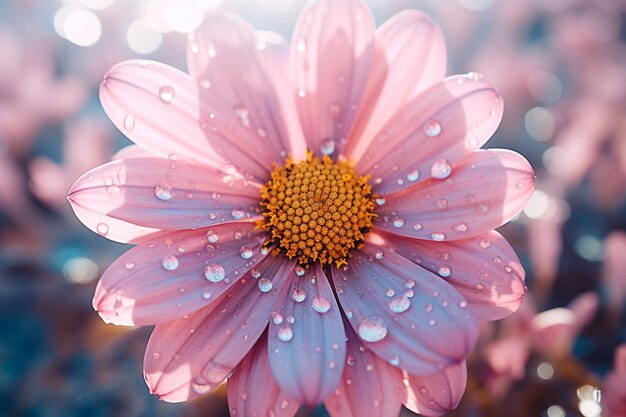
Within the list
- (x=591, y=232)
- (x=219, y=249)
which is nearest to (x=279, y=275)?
(x=219, y=249)

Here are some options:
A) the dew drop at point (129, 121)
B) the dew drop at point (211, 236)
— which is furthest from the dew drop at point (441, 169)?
the dew drop at point (129, 121)

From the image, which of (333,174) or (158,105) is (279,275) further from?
(158,105)

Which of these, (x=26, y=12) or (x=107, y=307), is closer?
(x=107, y=307)

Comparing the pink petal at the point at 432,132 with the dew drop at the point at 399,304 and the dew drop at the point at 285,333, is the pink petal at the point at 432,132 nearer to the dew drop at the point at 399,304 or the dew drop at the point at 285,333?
the dew drop at the point at 399,304

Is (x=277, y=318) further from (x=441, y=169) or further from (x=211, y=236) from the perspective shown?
(x=441, y=169)

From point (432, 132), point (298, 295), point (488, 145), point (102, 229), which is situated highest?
point (432, 132)

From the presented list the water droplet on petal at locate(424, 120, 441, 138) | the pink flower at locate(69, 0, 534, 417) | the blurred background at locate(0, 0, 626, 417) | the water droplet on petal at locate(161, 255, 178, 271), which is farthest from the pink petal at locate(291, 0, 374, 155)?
the blurred background at locate(0, 0, 626, 417)

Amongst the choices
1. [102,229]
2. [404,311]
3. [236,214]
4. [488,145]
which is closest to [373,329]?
[404,311]
